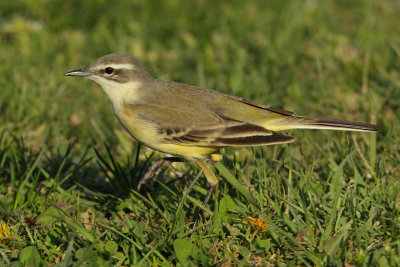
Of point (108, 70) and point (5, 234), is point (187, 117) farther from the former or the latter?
point (5, 234)

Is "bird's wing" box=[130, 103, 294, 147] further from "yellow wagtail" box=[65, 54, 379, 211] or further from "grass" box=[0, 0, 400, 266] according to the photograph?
"grass" box=[0, 0, 400, 266]

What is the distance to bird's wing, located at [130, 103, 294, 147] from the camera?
5434 mm

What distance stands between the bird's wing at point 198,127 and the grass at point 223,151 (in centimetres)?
31

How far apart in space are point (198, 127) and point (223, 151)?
135 centimetres

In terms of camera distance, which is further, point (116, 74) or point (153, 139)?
point (116, 74)

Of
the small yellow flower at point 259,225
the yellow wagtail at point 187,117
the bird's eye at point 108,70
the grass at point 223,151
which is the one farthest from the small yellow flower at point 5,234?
the small yellow flower at point 259,225

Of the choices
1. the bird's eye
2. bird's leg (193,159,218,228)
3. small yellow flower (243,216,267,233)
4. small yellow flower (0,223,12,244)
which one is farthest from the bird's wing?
small yellow flower (0,223,12,244)

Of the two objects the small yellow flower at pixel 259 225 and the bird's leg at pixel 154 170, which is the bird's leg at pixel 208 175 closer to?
the bird's leg at pixel 154 170

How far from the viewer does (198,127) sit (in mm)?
5566

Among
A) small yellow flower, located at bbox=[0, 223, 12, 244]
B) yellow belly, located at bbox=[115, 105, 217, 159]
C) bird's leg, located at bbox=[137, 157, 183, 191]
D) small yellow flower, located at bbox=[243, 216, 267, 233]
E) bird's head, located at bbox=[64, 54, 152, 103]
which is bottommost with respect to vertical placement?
small yellow flower, located at bbox=[0, 223, 12, 244]

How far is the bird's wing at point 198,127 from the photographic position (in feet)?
17.8

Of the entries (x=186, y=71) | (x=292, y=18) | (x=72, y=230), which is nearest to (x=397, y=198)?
(x=72, y=230)

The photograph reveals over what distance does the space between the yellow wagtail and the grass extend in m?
0.30

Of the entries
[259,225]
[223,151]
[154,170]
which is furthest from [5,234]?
[223,151]
